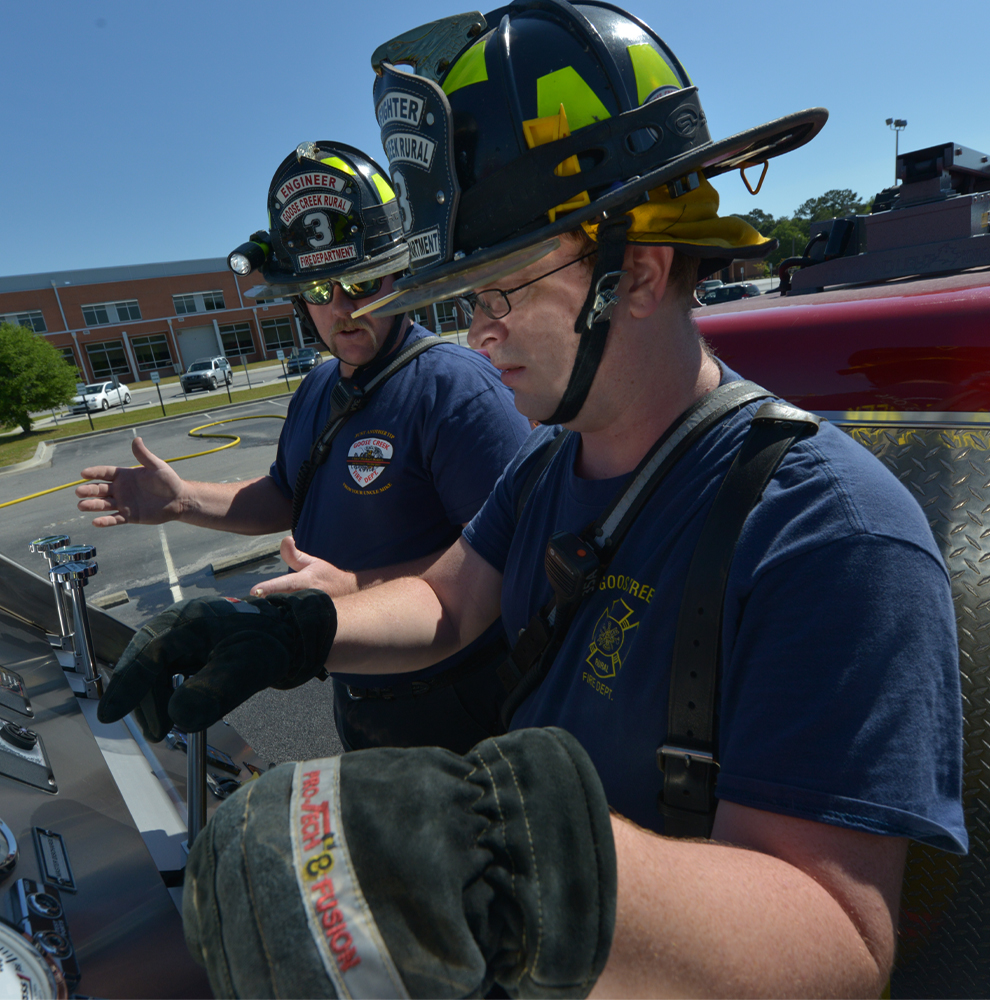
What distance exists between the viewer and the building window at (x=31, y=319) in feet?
151

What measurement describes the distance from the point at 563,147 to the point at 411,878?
49.5 inches

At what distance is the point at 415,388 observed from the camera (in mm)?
2520

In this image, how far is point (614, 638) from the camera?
123cm

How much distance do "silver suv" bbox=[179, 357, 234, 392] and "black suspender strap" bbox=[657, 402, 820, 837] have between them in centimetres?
3569

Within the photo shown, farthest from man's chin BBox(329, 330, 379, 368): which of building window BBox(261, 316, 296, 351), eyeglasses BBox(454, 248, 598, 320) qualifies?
building window BBox(261, 316, 296, 351)

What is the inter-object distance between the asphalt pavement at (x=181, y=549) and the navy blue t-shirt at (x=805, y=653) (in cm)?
290

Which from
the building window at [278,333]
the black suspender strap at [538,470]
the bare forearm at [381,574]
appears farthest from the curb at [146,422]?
the building window at [278,333]

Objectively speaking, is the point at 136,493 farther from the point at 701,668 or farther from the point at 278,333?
the point at 278,333

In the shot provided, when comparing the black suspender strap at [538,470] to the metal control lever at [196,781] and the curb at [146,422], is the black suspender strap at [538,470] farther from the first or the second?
the curb at [146,422]

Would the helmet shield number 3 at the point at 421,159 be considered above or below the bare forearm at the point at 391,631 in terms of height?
above

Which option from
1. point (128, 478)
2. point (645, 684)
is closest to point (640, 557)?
point (645, 684)

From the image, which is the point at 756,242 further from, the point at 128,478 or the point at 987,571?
the point at 128,478

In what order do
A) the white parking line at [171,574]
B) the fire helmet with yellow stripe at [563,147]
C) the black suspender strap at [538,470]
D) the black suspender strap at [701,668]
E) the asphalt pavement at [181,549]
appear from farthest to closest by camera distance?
the white parking line at [171,574], the asphalt pavement at [181,549], the black suspender strap at [538,470], the fire helmet with yellow stripe at [563,147], the black suspender strap at [701,668]

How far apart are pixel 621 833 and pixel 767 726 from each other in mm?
276
